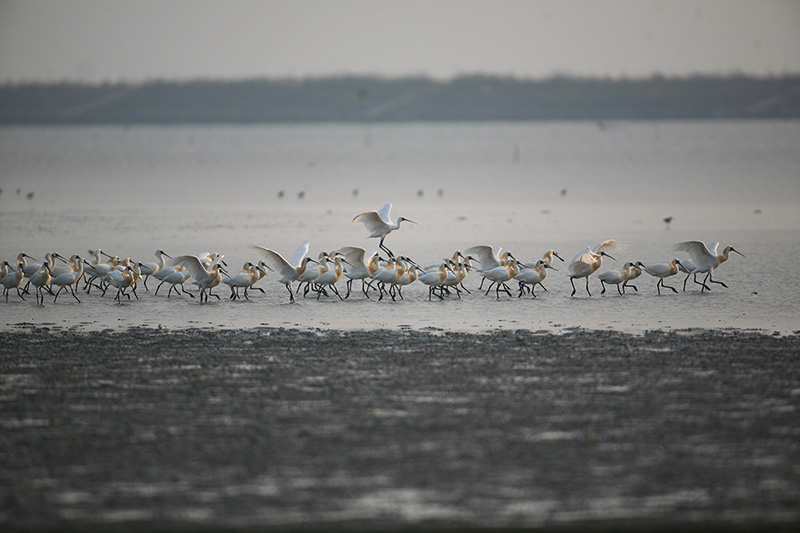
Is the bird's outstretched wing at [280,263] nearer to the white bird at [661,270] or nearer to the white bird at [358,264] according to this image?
the white bird at [358,264]

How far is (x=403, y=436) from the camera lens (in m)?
7.14

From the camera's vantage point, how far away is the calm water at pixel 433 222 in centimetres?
1280

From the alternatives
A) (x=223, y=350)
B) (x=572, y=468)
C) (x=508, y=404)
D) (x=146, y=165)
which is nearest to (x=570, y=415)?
(x=508, y=404)

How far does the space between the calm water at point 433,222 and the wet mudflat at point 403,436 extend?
2.26 m

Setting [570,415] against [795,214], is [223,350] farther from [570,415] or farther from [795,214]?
[795,214]

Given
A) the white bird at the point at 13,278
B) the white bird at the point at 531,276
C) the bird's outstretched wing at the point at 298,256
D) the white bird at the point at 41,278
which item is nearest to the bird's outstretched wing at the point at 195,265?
the bird's outstretched wing at the point at 298,256

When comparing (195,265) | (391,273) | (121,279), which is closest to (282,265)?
(195,265)

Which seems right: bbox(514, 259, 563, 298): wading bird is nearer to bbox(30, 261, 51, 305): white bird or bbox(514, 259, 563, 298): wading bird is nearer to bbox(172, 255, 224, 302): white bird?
bbox(172, 255, 224, 302): white bird

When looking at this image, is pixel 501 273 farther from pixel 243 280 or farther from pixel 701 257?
pixel 243 280

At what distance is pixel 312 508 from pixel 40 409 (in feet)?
10.2

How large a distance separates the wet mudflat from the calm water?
89.0 inches

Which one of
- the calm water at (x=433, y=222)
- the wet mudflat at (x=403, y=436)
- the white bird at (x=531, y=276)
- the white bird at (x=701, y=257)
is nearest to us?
the wet mudflat at (x=403, y=436)

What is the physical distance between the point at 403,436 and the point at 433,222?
2122 cm

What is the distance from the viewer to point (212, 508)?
5949 mm
